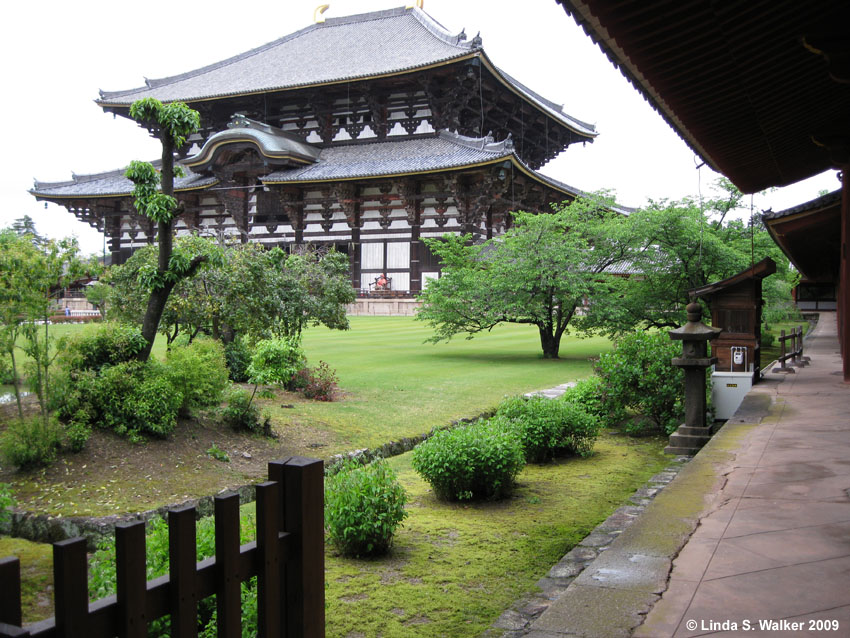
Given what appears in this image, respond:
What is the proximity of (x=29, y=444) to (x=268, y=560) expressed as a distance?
6026mm

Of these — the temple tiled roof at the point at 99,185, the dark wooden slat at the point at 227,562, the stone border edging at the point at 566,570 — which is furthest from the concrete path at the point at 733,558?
the temple tiled roof at the point at 99,185

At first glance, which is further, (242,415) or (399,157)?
(399,157)

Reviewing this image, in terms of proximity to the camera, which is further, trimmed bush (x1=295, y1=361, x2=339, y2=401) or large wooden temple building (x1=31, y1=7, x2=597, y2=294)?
large wooden temple building (x1=31, y1=7, x2=597, y2=294)

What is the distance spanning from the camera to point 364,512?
5.11m

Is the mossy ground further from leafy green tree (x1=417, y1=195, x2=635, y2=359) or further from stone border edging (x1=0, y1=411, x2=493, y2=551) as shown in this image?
leafy green tree (x1=417, y1=195, x2=635, y2=359)

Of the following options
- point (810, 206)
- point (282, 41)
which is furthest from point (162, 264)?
point (282, 41)

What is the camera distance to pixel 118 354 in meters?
8.27

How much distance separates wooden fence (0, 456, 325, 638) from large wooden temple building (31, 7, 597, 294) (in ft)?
79.5

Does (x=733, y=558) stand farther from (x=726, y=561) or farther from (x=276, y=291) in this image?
(x=276, y=291)

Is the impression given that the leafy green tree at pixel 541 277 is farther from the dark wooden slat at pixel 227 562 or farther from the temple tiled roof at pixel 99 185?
the temple tiled roof at pixel 99 185

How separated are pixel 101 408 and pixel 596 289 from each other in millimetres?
12694

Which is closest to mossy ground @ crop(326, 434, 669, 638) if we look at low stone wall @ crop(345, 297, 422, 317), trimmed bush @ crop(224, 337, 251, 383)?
trimmed bush @ crop(224, 337, 251, 383)

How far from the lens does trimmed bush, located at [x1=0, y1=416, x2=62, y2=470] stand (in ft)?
22.9

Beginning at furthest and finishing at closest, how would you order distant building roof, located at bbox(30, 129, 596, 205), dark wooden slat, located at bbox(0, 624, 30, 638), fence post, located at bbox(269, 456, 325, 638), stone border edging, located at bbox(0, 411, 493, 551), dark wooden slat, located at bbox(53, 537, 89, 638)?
distant building roof, located at bbox(30, 129, 596, 205), stone border edging, located at bbox(0, 411, 493, 551), fence post, located at bbox(269, 456, 325, 638), dark wooden slat, located at bbox(53, 537, 89, 638), dark wooden slat, located at bbox(0, 624, 30, 638)
